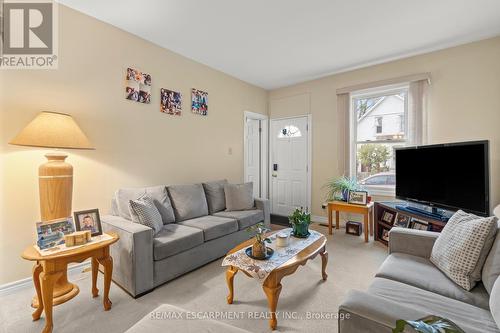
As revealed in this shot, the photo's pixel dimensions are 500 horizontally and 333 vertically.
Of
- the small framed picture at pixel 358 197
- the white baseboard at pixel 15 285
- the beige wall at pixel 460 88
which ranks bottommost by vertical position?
the white baseboard at pixel 15 285

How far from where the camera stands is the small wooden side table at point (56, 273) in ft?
5.17

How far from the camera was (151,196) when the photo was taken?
2744 millimetres

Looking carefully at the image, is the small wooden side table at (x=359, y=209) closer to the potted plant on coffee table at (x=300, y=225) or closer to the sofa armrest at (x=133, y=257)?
the potted plant on coffee table at (x=300, y=225)

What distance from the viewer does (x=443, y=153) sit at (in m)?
2.62

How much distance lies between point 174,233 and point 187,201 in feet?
2.16

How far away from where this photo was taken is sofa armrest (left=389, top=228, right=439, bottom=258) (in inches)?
71.7

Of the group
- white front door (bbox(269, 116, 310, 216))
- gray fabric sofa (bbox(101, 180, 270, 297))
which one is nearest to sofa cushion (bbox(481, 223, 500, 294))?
gray fabric sofa (bbox(101, 180, 270, 297))

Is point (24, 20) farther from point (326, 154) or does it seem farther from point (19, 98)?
point (326, 154)

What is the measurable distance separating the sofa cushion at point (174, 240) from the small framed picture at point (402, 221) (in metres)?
2.57

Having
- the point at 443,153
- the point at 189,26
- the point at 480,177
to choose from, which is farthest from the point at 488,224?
the point at 189,26

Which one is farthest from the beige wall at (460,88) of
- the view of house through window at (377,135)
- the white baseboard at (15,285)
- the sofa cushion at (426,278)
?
the white baseboard at (15,285)

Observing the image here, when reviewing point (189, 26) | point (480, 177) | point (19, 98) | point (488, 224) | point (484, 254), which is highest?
point (189, 26)

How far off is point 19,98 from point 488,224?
3753 mm

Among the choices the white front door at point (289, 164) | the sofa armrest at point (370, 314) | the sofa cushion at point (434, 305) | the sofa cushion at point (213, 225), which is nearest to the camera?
the sofa armrest at point (370, 314)
